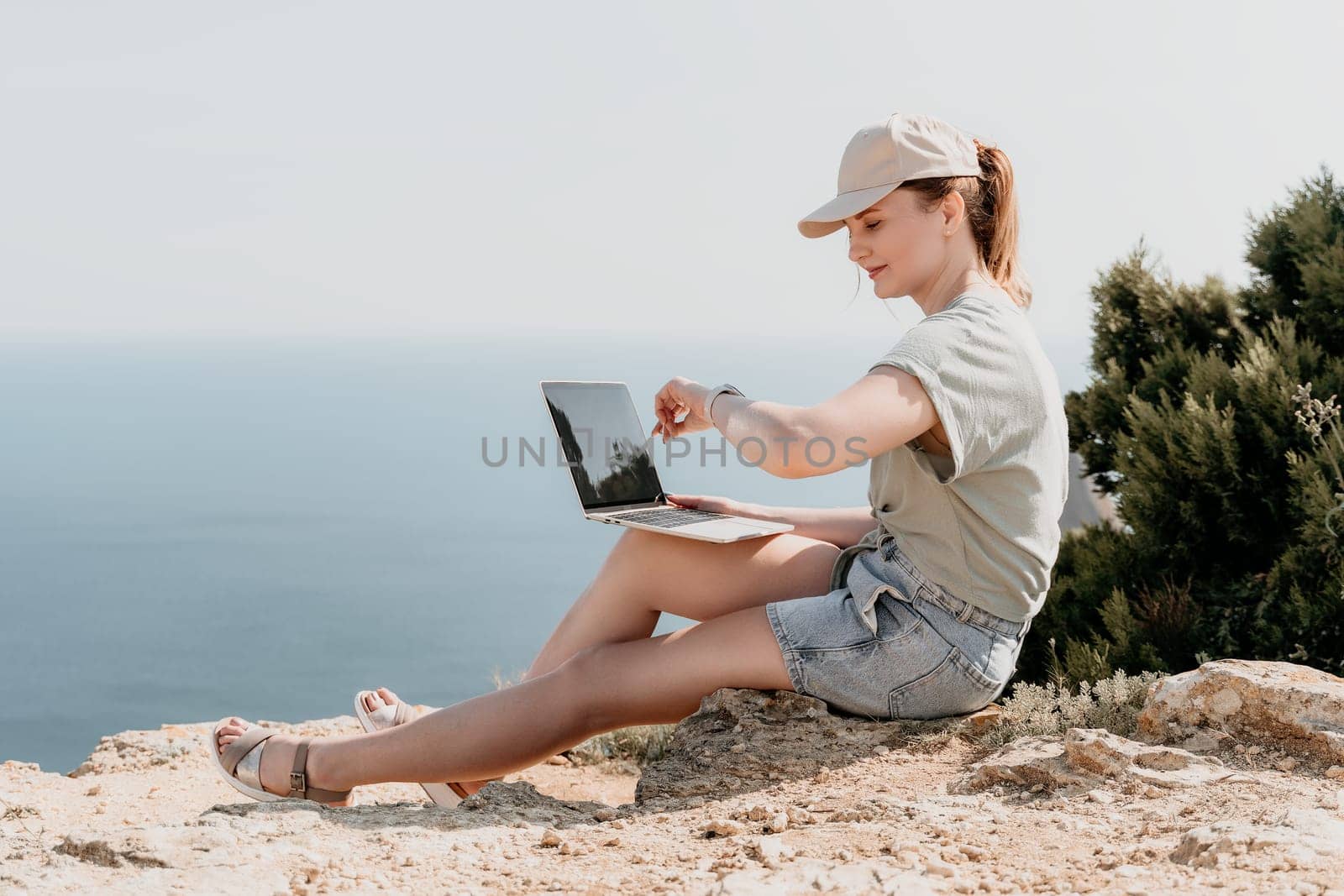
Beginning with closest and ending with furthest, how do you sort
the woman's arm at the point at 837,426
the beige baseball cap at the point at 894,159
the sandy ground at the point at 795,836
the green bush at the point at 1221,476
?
the sandy ground at the point at 795,836
the woman's arm at the point at 837,426
the beige baseball cap at the point at 894,159
the green bush at the point at 1221,476

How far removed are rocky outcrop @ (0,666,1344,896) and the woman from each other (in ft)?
0.54

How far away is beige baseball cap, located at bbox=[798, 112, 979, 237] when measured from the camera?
2.78 meters

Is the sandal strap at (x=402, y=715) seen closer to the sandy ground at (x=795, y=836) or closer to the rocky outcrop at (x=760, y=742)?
the sandy ground at (x=795, y=836)

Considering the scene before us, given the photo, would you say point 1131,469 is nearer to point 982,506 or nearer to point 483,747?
point 982,506

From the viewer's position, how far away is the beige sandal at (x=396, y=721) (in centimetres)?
321

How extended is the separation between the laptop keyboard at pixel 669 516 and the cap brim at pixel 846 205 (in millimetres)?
932

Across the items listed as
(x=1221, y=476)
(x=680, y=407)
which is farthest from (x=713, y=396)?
(x=1221, y=476)

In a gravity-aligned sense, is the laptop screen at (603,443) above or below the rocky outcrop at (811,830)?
above

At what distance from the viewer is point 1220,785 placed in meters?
2.59

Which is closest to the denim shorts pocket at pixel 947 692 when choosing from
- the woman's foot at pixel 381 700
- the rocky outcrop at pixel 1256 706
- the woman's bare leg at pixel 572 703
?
the woman's bare leg at pixel 572 703

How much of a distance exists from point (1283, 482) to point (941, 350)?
11.8ft

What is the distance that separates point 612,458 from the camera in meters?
3.56

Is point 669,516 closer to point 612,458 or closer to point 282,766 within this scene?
point 612,458

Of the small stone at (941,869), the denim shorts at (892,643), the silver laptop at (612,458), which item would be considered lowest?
the small stone at (941,869)
